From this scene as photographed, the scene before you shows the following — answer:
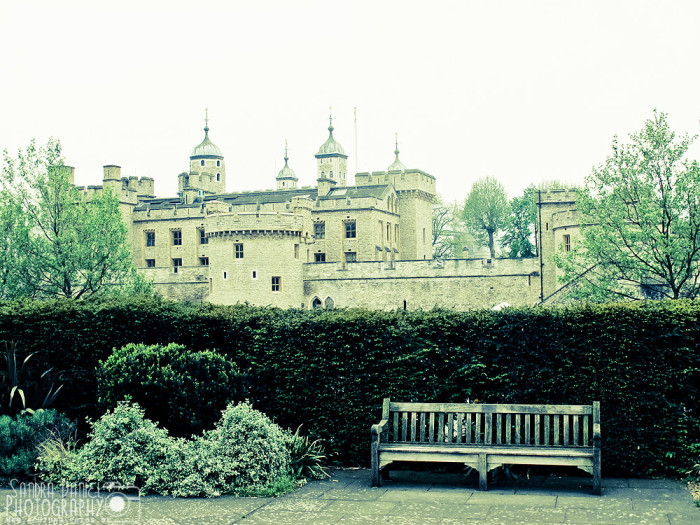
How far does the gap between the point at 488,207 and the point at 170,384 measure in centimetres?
6441

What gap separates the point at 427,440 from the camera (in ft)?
33.8

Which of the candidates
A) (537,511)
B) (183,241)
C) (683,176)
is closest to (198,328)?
(537,511)

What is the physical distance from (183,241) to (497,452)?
181ft

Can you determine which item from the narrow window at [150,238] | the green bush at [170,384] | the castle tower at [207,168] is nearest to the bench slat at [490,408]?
the green bush at [170,384]

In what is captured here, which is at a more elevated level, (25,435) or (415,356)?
(415,356)

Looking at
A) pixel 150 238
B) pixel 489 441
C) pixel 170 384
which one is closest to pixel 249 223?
pixel 150 238

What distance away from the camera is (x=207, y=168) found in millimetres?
74875

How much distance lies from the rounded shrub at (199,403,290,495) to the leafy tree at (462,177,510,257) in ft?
211

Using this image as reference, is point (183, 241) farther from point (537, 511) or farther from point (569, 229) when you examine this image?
point (537, 511)

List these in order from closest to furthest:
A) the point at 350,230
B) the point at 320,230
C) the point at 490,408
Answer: the point at 490,408
the point at 350,230
the point at 320,230

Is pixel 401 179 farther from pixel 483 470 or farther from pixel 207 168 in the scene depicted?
pixel 483 470

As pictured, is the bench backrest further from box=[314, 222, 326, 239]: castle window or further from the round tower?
the round tower

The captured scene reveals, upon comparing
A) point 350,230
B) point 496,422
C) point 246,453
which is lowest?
point 246,453

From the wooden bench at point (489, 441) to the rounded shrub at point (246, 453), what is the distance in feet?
3.81
